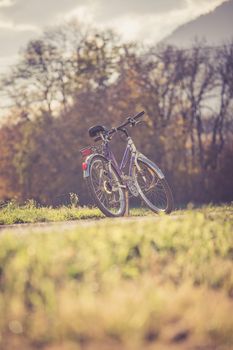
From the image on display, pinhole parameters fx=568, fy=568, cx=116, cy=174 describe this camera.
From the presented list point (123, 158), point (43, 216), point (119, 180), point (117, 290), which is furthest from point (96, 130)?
point (117, 290)

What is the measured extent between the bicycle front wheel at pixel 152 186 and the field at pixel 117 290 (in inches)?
126

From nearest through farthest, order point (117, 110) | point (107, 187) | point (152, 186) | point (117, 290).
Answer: point (117, 290) < point (107, 187) < point (152, 186) < point (117, 110)

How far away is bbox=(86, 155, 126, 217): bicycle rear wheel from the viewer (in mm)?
7637

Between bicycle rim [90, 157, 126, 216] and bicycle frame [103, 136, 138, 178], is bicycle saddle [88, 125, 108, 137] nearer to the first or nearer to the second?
bicycle frame [103, 136, 138, 178]

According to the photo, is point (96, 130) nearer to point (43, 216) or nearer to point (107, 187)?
point (107, 187)

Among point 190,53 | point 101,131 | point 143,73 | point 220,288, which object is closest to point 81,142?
point 143,73

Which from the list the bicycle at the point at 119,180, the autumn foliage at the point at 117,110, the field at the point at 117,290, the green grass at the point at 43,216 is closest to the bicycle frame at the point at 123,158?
the bicycle at the point at 119,180

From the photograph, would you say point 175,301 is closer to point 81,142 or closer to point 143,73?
point 81,142

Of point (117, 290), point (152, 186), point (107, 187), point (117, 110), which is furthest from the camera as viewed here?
point (117, 110)

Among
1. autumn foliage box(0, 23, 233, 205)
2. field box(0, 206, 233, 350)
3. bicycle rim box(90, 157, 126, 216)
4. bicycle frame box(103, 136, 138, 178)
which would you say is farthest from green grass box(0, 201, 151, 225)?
autumn foliage box(0, 23, 233, 205)

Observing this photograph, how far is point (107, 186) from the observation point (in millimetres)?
7707

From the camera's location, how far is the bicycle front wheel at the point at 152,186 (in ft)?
25.8

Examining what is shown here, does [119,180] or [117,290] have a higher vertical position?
[119,180]

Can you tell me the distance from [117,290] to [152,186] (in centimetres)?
495
